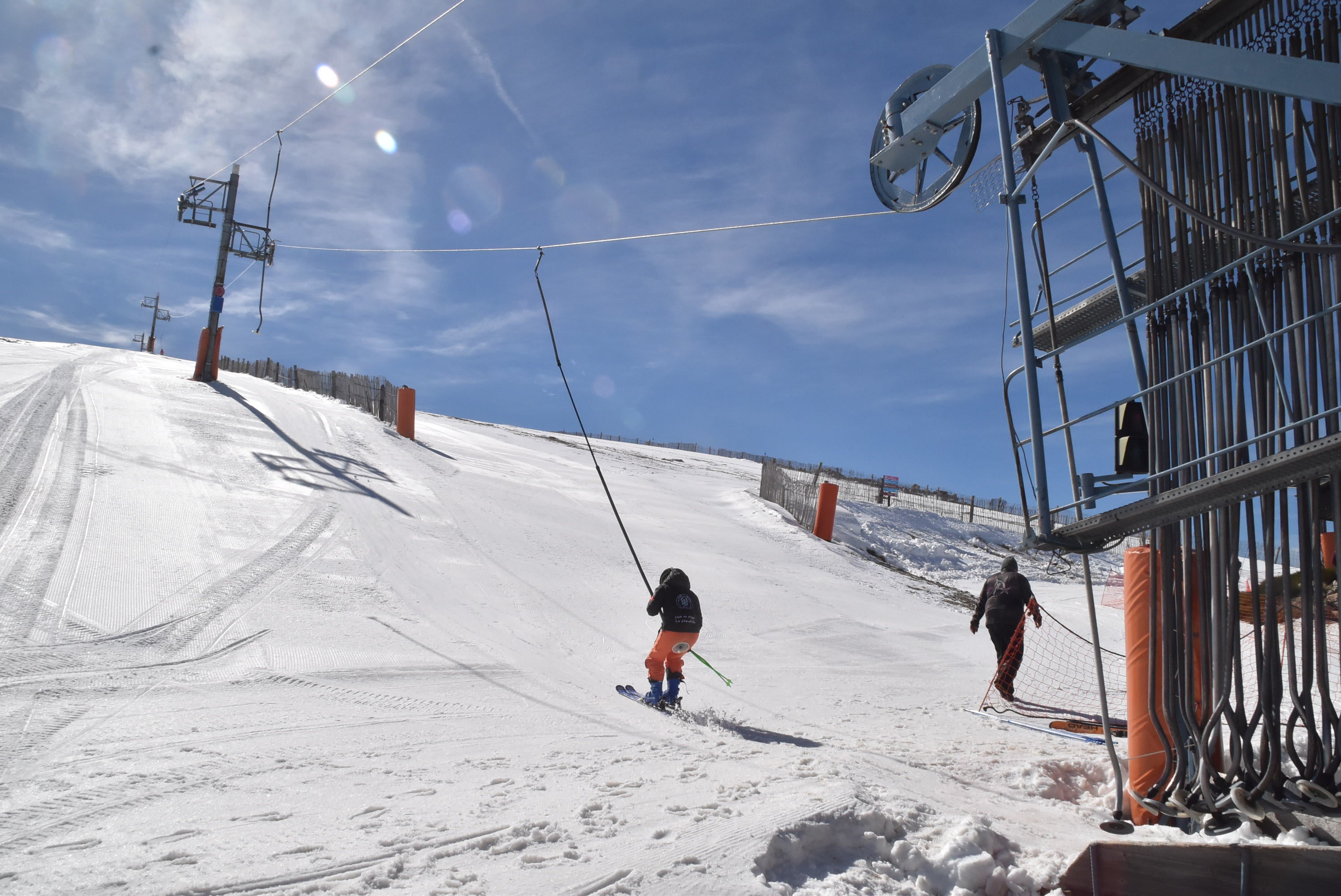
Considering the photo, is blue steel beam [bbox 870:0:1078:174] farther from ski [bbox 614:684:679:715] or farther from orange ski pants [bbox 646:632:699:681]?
ski [bbox 614:684:679:715]

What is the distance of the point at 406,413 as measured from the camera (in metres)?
20.0

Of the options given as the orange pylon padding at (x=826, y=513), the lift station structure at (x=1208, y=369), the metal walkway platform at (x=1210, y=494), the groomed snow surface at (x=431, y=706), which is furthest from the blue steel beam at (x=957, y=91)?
the orange pylon padding at (x=826, y=513)

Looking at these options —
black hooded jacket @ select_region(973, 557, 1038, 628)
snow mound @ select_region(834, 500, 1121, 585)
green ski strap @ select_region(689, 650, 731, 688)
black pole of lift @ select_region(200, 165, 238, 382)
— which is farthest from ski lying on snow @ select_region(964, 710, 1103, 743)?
black pole of lift @ select_region(200, 165, 238, 382)

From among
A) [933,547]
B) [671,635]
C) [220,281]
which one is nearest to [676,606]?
[671,635]

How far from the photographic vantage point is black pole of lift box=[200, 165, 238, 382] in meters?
21.5

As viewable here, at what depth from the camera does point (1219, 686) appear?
4.00 meters

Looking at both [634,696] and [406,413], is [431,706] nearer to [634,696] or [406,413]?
[634,696]

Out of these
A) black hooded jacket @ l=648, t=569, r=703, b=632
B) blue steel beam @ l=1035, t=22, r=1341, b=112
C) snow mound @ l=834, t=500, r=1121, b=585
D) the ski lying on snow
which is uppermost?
blue steel beam @ l=1035, t=22, r=1341, b=112

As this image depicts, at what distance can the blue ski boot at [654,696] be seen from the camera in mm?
6586

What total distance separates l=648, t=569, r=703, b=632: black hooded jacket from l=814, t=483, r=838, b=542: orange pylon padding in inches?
487

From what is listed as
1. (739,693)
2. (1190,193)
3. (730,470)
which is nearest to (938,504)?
(730,470)

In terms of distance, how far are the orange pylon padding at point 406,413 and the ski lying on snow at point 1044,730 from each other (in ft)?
51.9

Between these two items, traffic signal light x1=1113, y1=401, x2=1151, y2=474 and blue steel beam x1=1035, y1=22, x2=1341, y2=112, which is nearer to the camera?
blue steel beam x1=1035, y1=22, x2=1341, y2=112

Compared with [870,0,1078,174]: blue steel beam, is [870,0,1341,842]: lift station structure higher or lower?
lower
